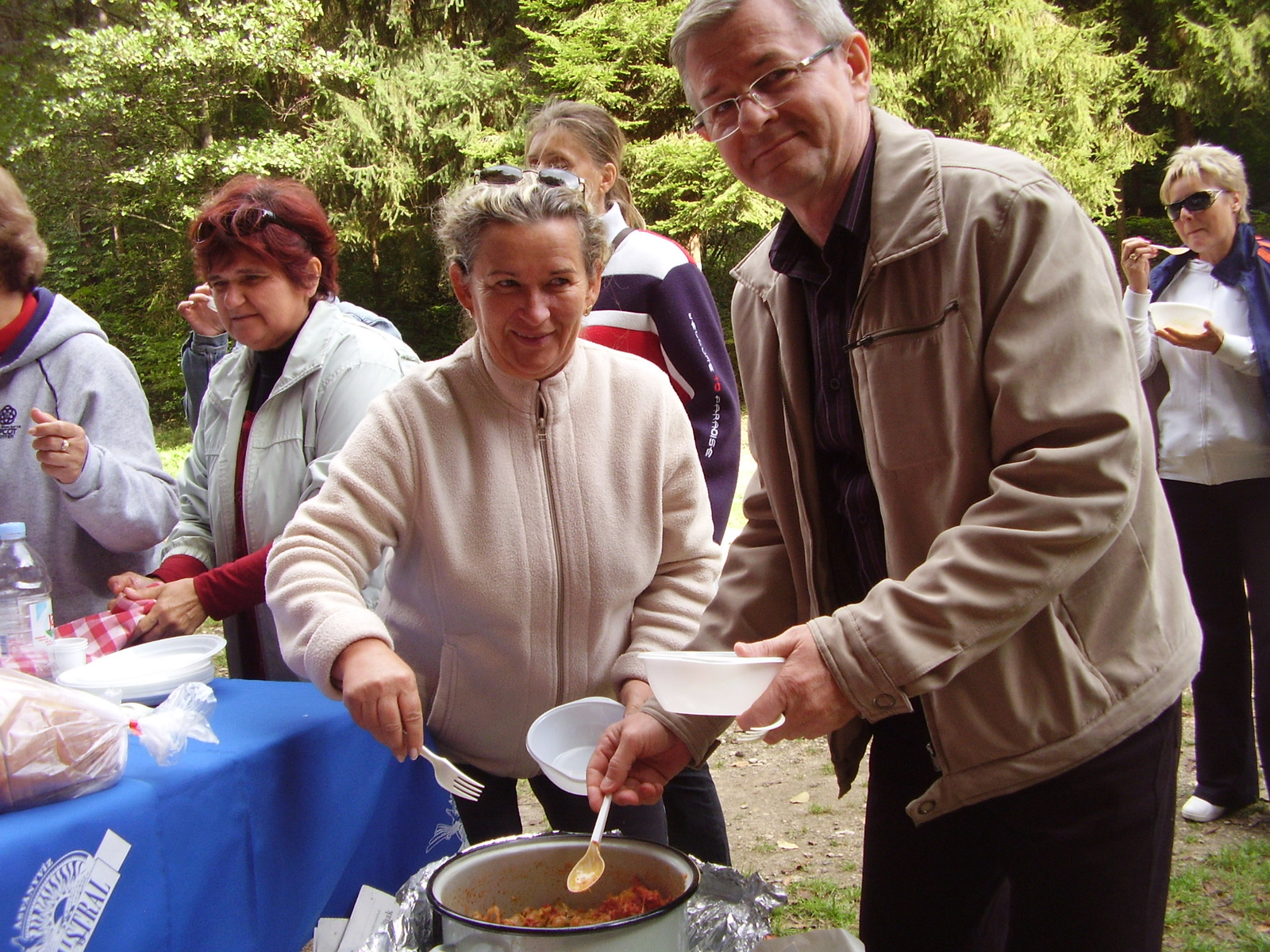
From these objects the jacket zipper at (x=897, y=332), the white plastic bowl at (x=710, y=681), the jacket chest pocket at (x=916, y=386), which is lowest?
the white plastic bowl at (x=710, y=681)

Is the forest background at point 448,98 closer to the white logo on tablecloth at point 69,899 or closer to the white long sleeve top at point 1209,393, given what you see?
the white long sleeve top at point 1209,393

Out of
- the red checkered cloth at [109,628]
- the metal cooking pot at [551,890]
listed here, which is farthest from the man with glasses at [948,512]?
the red checkered cloth at [109,628]

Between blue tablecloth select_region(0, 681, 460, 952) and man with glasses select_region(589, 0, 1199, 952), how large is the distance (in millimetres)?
618

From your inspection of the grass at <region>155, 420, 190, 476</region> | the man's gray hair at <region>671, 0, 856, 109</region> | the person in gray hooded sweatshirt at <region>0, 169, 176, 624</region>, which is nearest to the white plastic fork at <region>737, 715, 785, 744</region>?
the man's gray hair at <region>671, 0, 856, 109</region>

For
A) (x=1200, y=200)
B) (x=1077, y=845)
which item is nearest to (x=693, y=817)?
(x=1077, y=845)

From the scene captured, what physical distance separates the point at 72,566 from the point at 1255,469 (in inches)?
128

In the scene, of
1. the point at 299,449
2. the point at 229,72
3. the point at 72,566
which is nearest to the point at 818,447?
the point at 299,449

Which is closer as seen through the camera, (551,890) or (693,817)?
(551,890)

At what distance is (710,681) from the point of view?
1125mm

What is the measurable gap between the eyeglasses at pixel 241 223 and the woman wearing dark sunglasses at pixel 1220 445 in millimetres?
2633

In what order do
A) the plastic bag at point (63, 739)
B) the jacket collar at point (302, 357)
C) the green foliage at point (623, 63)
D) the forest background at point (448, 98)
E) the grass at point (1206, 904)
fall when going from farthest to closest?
the forest background at point (448, 98), the green foliage at point (623, 63), the grass at point (1206, 904), the jacket collar at point (302, 357), the plastic bag at point (63, 739)

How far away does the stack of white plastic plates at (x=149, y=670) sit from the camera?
1.85 metres

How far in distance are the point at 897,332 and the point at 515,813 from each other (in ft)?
3.65

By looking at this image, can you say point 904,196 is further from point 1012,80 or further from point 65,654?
point 1012,80
